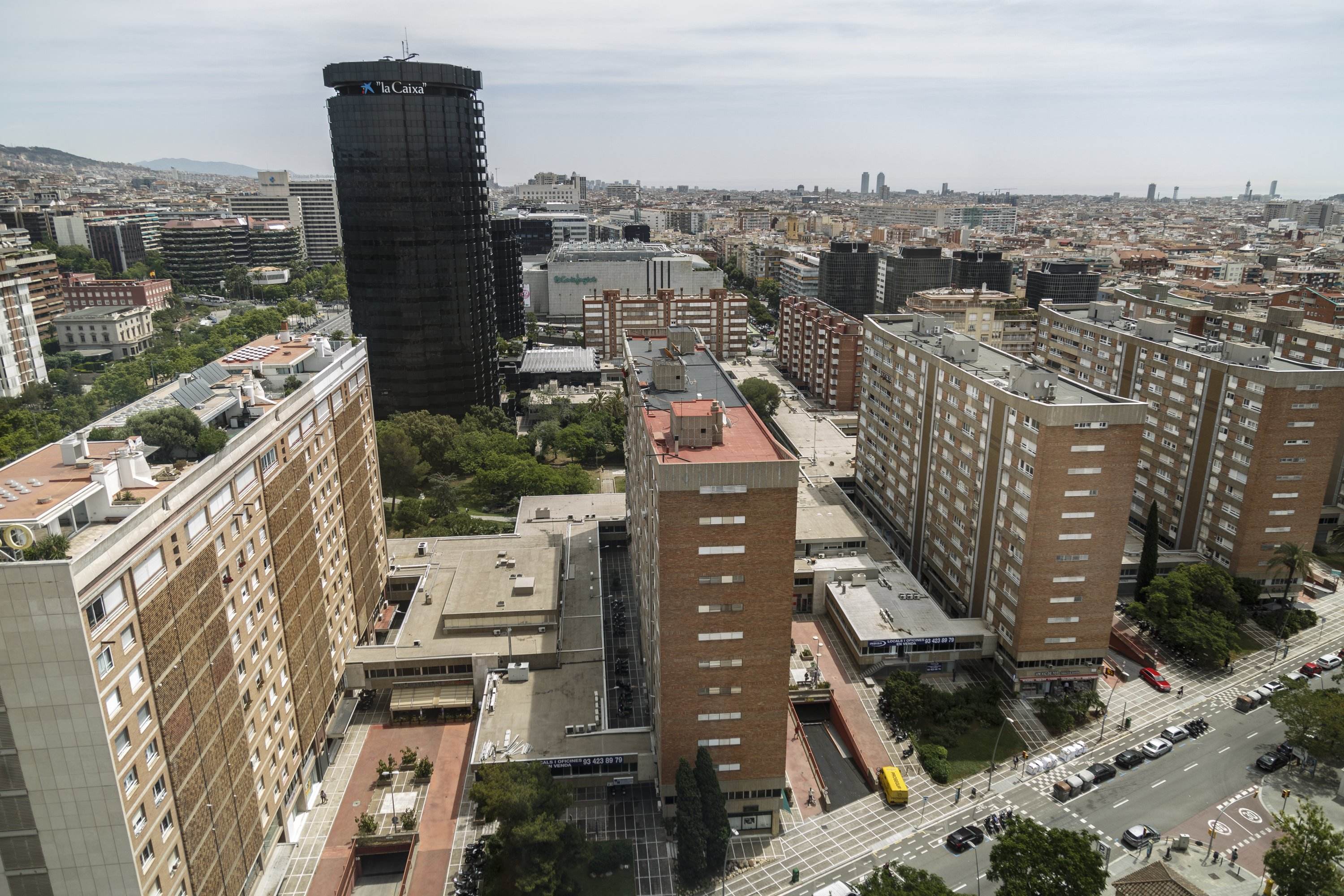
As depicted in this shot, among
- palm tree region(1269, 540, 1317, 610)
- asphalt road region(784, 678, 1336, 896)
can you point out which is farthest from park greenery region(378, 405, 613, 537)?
palm tree region(1269, 540, 1317, 610)

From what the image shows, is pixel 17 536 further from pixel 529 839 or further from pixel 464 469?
pixel 464 469

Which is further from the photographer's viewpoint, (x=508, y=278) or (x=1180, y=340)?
(x=508, y=278)

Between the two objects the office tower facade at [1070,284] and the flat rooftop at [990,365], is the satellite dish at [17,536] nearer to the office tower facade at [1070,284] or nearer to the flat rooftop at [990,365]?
the flat rooftop at [990,365]

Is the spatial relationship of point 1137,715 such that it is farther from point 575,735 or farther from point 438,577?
point 438,577

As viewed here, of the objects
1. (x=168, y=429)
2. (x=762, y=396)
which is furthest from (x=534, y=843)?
(x=762, y=396)

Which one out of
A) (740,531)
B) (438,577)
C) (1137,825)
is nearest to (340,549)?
(438,577)

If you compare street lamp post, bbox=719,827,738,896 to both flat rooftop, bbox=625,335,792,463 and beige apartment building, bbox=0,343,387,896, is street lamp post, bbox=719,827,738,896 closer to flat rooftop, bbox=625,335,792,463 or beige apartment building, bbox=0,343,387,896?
flat rooftop, bbox=625,335,792,463

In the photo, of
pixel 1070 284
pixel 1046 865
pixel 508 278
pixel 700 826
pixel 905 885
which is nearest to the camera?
pixel 905 885
